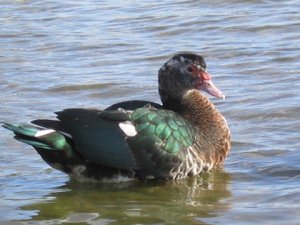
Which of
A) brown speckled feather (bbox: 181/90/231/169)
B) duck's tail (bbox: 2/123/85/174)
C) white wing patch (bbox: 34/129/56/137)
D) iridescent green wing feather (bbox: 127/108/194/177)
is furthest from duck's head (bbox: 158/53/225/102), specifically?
white wing patch (bbox: 34/129/56/137)

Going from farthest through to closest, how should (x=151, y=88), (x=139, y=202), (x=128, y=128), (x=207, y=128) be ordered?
(x=151, y=88), (x=207, y=128), (x=128, y=128), (x=139, y=202)

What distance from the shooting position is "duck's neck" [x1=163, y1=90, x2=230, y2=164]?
342 inches

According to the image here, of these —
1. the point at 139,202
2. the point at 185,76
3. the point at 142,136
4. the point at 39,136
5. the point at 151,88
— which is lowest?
the point at 139,202

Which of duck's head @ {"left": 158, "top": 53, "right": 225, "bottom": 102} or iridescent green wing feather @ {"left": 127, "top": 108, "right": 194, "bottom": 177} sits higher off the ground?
duck's head @ {"left": 158, "top": 53, "right": 225, "bottom": 102}

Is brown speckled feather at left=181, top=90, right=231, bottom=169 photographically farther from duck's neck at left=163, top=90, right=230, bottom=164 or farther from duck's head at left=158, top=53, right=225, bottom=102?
duck's head at left=158, top=53, right=225, bottom=102

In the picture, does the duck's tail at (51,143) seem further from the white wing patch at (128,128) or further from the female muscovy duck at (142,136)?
the white wing patch at (128,128)

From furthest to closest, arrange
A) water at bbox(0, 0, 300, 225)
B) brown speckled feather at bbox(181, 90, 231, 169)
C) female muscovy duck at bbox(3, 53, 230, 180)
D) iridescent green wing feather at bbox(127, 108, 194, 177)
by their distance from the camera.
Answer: brown speckled feather at bbox(181, 90, 231, 169), iridescent green wing feather at bbox(127, 108, 194, 177), female muscovy duck at bbox(3, 53, 230, 180), water at bbox(0, 0, 300, 225)

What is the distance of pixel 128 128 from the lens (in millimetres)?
8297

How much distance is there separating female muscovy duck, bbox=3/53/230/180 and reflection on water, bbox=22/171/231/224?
10 centimetres

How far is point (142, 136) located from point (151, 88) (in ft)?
9.23

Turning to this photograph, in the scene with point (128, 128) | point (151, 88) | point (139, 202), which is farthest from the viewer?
point (151, 88)

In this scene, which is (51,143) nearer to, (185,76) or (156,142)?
(156,142)

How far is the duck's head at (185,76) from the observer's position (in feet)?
28.9

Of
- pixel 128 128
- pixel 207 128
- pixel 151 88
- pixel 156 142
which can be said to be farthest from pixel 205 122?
pixel 151 88
